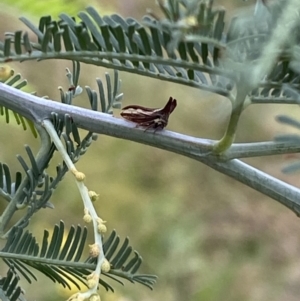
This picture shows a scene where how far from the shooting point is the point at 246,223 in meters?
1.50

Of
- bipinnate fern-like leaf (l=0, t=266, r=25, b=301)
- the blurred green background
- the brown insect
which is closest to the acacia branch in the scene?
the brown insect

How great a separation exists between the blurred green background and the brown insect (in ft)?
3.02

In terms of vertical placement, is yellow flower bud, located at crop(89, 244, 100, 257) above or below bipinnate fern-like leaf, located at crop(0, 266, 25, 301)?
above

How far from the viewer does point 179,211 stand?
1442 mm

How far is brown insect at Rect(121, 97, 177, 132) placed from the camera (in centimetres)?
28

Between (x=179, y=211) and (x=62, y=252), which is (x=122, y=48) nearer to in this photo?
(x=62, y=252)

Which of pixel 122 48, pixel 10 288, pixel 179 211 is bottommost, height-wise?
pixel 10 288

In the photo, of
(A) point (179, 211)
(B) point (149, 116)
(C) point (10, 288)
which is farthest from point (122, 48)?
(A) point (179, 211)

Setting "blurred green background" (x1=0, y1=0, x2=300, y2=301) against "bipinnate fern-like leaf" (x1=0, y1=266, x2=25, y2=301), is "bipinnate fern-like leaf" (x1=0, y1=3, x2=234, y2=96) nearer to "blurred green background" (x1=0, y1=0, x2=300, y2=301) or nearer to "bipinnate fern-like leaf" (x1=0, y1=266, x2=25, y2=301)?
"bipinnate fern-like leaf" (x1=0, y1=266, x2=25, y2=301)

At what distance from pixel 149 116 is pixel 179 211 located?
1185mm

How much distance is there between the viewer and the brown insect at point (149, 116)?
0.91ft

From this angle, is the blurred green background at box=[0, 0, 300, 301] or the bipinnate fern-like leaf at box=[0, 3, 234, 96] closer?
the bipinnate fern-like leaf at box=[0, 3, 234, 96]

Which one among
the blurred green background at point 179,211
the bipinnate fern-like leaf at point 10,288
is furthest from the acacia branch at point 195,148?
the blurred green background at point 179,211

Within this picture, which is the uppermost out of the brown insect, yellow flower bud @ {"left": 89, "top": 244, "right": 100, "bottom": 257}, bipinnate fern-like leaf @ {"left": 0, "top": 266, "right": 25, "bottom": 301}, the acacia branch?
the brown insect
